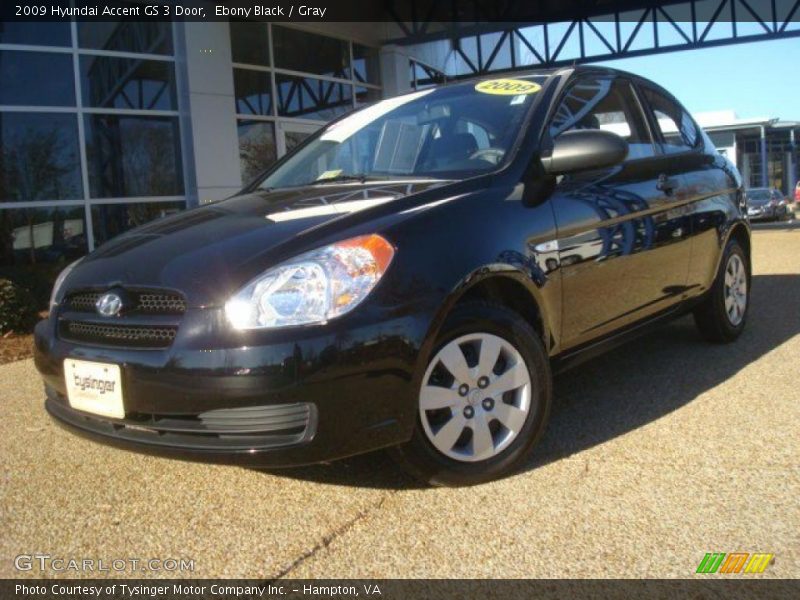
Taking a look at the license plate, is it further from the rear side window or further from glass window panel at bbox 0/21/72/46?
glass window panel at bbox 0/21/72/46

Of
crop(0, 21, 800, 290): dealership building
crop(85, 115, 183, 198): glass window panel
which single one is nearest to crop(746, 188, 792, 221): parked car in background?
crop(0, 21, 800, 290): dealership building

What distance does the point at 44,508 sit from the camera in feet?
9.16

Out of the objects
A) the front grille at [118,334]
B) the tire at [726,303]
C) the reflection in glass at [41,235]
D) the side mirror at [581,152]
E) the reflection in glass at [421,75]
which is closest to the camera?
the front grille at [118,334]

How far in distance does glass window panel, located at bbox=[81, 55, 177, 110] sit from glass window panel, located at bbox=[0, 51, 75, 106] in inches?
8.6

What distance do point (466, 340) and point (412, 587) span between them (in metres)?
0.90

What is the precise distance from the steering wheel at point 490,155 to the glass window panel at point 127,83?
8051 mm

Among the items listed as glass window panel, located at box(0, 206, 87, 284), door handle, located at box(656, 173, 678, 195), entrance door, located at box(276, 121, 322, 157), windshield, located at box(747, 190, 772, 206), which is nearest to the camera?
door handle, located at box(656, 173, 678, 195)

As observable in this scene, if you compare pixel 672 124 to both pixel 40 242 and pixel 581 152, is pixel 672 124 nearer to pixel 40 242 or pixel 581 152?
pixel 581 152

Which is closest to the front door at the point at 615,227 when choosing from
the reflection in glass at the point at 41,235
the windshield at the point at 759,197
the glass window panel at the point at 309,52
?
the reflection in glass at the point at 41,235

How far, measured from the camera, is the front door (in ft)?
10.3

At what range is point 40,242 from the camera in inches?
362

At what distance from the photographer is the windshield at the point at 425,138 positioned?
321 centimetres

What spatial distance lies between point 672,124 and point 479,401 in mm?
2688

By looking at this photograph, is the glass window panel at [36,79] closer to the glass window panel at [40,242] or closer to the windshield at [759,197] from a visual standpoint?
the glass window panel at [40,242]
